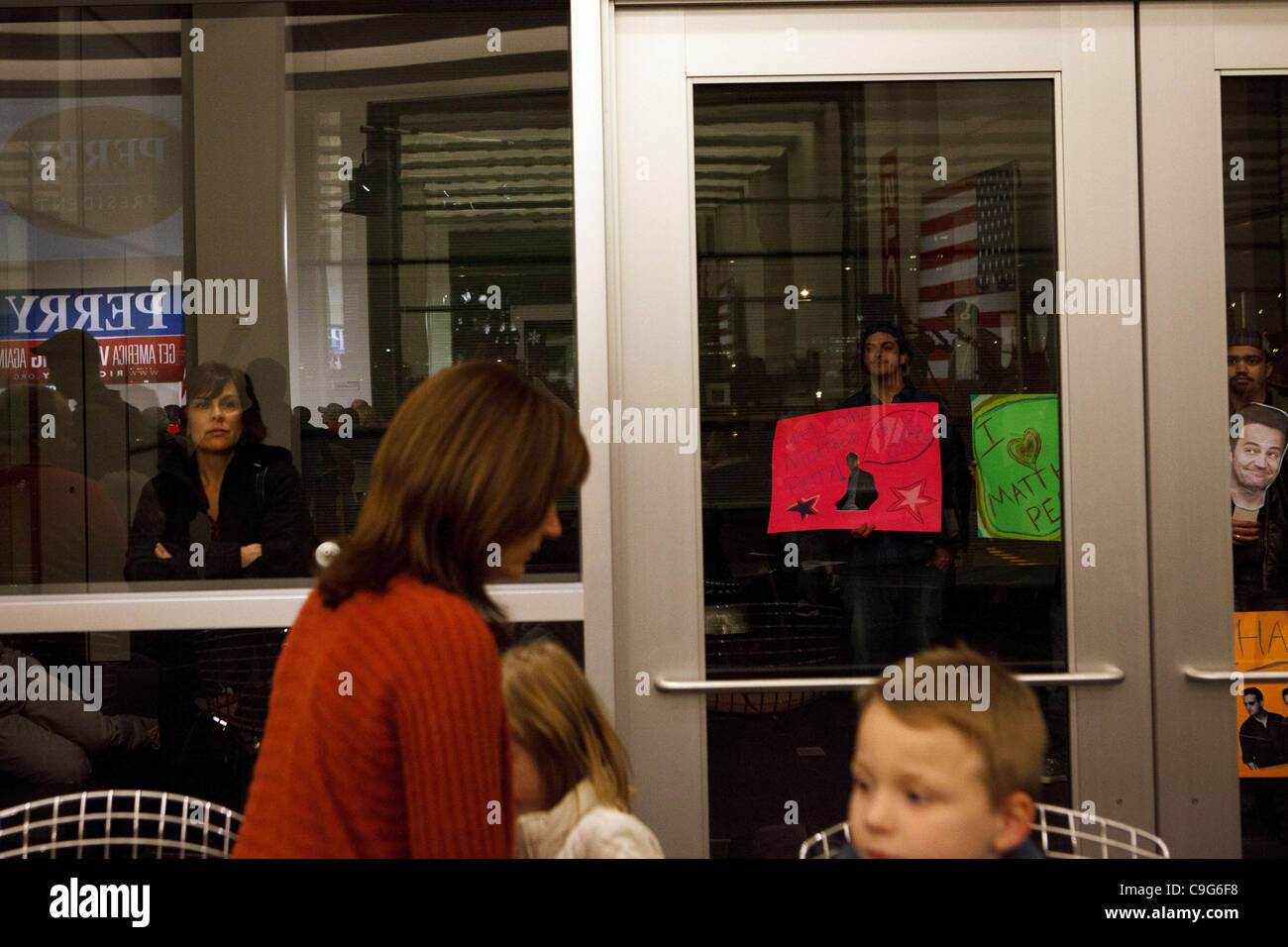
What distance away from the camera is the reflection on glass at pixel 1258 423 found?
264 cm

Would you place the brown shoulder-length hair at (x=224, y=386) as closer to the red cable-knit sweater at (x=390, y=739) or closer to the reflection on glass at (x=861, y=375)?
the reflection on glass at (x=861, y=375)

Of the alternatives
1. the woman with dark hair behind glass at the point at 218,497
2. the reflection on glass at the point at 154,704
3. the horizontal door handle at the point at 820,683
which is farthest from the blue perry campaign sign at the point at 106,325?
the horizontal door handle at the point at 820,683

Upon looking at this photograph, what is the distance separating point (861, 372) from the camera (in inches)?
105

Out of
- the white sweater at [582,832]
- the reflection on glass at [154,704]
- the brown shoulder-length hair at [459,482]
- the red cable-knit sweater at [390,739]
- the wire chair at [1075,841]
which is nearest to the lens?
the red cable-knit sweater at [390,739]

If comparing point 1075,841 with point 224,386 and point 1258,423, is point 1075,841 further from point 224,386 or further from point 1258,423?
point 224,386

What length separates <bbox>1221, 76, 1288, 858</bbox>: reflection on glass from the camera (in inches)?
104

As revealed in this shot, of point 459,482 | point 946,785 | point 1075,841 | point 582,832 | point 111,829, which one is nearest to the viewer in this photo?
point 459,482

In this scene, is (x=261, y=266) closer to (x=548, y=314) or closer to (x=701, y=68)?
(x=548, y=314)

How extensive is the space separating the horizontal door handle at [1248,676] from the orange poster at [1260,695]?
0.04 feet

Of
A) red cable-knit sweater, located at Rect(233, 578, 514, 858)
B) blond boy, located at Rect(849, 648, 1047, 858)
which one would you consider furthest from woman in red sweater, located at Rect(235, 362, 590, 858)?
blond boy, located at Rect(849, 648, 1047, 858)

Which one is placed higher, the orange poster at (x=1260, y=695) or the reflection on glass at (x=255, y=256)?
the reflection on glass at (x=255, y=256)

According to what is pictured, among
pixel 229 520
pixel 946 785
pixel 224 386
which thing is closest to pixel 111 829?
pixel 229 520

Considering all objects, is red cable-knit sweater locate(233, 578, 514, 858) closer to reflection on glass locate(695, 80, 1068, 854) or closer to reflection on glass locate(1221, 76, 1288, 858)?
reflection on glass locate(695, 80, 1068, 854)

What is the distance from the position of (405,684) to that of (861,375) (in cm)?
168
